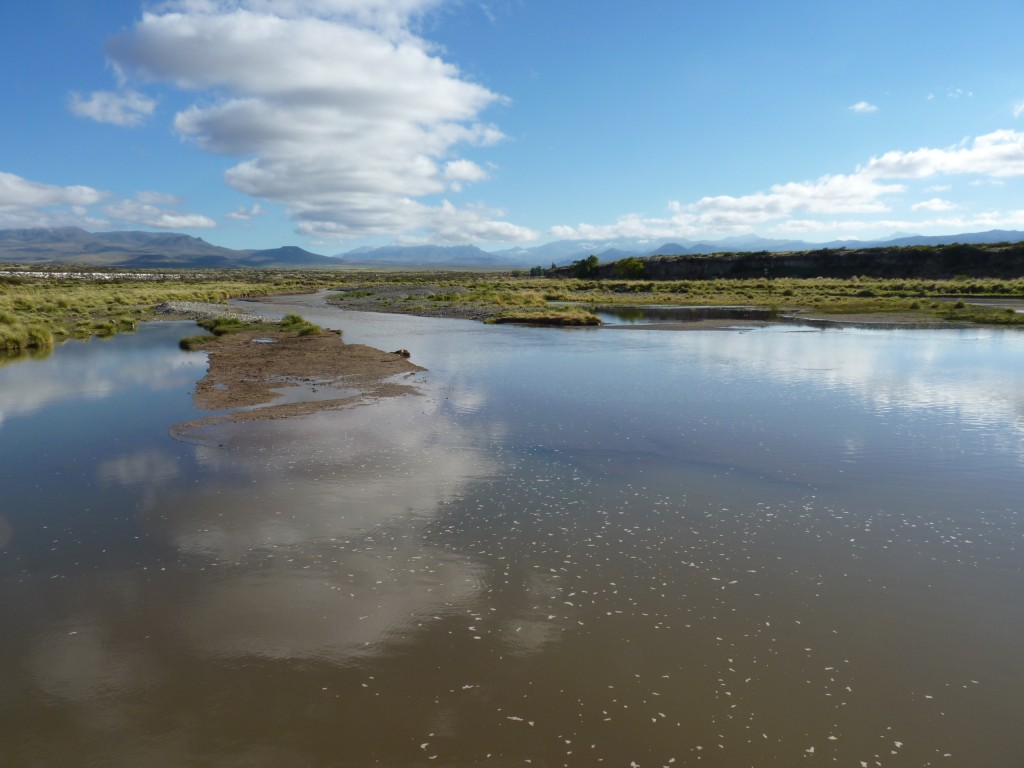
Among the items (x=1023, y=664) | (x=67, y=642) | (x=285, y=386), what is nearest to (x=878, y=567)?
(x=1023, y=664)

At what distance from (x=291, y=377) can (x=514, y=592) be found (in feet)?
60.4

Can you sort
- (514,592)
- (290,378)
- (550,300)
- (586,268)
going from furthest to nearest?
(586,268) → (550,300) → (290,378) → (514,592)

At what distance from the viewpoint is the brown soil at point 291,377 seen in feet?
66.0

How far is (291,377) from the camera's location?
82.0ft

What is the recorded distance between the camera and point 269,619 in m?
8.33

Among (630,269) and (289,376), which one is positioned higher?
(630,269)

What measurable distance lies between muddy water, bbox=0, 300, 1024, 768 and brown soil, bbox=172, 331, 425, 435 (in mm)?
2017

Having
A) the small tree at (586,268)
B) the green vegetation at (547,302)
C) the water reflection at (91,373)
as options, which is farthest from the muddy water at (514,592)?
the small tree at (586,268)

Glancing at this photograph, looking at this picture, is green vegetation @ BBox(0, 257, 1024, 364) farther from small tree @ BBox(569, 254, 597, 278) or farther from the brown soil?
small tree @ BBox(569, 254, 597, 278)

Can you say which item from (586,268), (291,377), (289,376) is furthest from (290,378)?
(586,268)

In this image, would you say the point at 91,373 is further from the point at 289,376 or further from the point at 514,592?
the point at 514,592

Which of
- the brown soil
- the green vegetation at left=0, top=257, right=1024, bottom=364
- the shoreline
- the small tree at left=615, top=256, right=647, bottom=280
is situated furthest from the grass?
the small tree at left=615, top=256, right=647, bottom=280

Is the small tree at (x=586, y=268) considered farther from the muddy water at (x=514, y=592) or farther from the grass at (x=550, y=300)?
the muddy water at (x=514, y=592)

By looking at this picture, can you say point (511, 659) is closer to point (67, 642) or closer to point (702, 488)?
point (67, 642)
